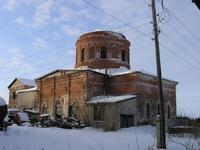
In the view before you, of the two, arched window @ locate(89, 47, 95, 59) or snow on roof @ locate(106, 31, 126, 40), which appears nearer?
arched window @ locate(89, 47, 95, 59)

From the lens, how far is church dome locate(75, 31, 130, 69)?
36.7 metres

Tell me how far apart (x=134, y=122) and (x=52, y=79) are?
39.2 ft

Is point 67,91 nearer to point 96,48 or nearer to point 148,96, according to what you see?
point 96,48

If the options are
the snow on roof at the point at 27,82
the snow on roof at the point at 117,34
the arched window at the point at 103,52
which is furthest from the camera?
the snow on roof at the point at 27,82

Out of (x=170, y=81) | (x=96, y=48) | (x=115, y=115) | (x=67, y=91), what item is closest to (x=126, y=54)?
(x=96, y=48)

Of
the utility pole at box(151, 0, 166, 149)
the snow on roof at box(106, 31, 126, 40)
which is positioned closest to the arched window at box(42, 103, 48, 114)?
the snow on roof at box(106, 31, 126, 40)

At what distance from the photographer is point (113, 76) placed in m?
34.2

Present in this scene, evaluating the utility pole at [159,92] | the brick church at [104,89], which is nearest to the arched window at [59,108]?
the brick church at [104,89]

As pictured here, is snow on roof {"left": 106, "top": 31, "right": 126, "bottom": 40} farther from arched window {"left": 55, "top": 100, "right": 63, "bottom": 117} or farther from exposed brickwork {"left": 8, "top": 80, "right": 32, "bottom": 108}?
exposed brickwork {"left": 8, "top": 80, "right": 32, "bottom": 108}

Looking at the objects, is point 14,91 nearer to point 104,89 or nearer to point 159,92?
point 104,89

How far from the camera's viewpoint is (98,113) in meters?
29.9

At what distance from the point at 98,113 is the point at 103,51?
9.98m

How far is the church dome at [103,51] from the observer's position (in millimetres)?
36656

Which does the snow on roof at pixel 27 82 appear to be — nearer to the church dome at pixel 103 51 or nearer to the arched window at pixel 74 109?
the church dome at pixel 103 51
